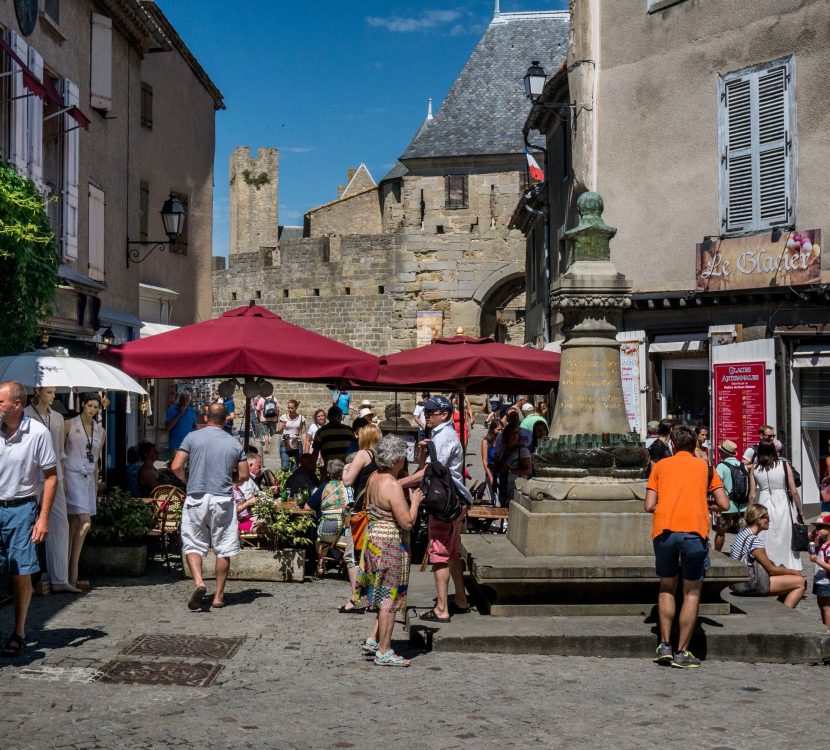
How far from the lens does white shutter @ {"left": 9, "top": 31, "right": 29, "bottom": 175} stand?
11.2m

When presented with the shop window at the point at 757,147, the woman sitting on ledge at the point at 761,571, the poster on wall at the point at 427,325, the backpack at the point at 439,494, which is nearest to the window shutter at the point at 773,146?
the shop window at the point at 757,147

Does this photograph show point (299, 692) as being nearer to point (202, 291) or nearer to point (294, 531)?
point (294, 531)

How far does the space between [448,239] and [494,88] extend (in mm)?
4727

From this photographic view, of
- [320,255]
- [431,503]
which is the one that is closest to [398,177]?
[320,255]

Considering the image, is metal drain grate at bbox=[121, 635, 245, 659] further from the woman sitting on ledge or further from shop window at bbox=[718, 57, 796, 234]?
shop window at bbox=[718, 57, 796, 234]

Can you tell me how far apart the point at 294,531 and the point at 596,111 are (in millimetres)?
8754

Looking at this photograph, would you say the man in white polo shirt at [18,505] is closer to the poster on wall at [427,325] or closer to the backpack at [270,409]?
the backpack at [270,409]

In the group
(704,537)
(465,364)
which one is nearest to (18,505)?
(704,537)

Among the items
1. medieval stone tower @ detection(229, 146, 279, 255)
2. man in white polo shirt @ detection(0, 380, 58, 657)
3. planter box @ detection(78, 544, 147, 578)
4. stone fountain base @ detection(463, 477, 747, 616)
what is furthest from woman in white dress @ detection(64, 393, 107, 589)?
medieval stone tower @ detection(229, 146, 279, 255)

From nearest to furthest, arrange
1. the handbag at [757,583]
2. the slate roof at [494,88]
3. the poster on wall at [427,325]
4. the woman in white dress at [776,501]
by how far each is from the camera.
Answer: the handbag at [757,583] < the woman in white dress at [776,501] < the slate roof at [494,88] < the poster on wall at [427,325]

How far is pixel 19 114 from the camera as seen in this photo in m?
11.3

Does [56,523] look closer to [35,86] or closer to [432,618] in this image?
[432,618]

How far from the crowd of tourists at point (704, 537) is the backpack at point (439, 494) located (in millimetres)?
1274

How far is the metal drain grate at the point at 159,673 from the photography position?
17.9ft
